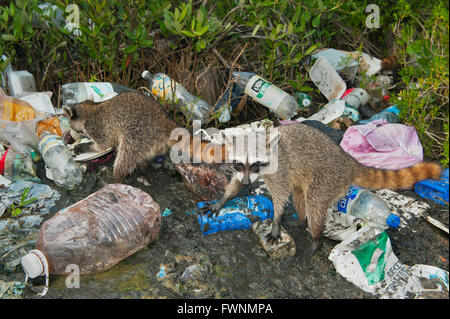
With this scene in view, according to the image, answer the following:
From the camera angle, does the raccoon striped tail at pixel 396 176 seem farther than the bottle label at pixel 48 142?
No

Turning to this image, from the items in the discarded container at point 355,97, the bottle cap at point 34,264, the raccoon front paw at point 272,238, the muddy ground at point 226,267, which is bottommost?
the muddy ground at point 226,267

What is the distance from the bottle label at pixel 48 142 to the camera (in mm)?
3367

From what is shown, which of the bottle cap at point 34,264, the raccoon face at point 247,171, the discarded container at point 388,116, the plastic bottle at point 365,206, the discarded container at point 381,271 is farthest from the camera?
the discarded container at point 388,116

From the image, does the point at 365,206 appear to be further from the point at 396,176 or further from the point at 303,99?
the point at 303,99

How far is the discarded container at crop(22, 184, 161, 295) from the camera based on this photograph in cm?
240

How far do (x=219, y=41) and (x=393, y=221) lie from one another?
8.82 feet

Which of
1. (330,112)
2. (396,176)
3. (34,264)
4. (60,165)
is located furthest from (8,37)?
(396,176)

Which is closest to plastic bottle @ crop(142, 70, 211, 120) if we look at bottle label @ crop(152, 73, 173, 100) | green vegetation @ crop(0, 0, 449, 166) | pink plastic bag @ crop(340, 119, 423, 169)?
bottle label @ crop(152, 73, 173, 100)

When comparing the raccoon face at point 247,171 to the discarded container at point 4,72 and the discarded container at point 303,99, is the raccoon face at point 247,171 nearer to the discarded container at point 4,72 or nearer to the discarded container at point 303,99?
the discarded container at point 303,99

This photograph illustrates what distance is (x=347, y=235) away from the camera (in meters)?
2.79

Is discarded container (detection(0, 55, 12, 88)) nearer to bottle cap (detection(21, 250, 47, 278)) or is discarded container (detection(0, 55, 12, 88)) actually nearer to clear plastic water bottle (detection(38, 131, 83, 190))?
clear plastic water bottle (detection(38, 131, 83, 190))

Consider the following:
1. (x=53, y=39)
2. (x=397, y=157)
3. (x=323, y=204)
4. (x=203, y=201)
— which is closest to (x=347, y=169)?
(x=323, y=204)

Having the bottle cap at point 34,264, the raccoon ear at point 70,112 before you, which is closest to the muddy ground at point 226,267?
the bottle cap at point 34,264

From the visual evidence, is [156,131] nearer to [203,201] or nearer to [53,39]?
[203,201]
